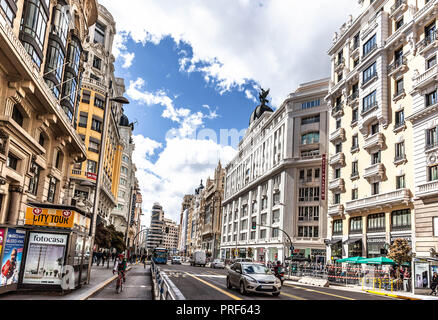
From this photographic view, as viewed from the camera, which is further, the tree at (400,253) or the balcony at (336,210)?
the balcony at (336,210)

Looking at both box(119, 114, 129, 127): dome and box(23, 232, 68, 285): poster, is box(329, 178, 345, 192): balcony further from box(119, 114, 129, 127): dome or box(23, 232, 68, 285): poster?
box(119, 114, 129, 127): dome

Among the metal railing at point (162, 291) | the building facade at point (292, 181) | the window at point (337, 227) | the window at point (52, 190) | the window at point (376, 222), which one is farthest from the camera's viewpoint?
the building facade at point (292, 181)

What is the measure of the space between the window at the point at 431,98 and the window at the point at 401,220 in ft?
30.4

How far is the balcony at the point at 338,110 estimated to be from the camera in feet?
156

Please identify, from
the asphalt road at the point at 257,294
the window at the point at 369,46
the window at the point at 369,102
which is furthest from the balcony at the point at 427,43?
the asphalt road at the point at 257,294

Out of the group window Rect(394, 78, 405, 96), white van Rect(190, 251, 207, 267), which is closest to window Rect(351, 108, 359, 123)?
window Rect(394, 78, 405, 96)

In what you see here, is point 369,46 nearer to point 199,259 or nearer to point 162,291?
point 162,291

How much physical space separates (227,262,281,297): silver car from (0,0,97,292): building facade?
746cm

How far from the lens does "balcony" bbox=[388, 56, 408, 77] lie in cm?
3609

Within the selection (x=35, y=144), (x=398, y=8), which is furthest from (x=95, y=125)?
(x=398, y=8)

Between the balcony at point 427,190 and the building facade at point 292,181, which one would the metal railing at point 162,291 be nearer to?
the balcony at point 427,190

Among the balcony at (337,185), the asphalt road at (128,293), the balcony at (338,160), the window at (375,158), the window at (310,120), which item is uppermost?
the window at (310,120)

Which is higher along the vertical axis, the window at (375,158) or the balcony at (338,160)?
the balcony at (338,160)
